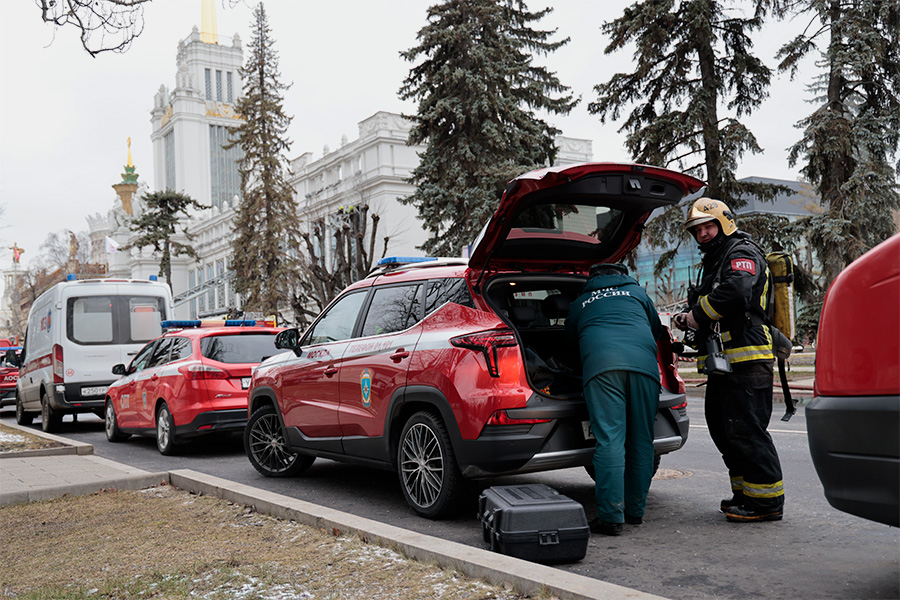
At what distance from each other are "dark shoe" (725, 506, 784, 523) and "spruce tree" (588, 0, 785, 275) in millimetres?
15050

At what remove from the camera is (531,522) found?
4.70m

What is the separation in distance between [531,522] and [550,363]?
1778 millimetres

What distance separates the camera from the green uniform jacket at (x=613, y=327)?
5477mm

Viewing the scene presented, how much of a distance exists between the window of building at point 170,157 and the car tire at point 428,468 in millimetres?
134048

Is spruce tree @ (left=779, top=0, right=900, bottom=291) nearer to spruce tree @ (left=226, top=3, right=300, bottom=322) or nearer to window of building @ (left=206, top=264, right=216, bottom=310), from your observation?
spruce tree @ (left=226, top=3, right=300, bottom=322)

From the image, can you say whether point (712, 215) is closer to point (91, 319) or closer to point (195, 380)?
point (195, 380)

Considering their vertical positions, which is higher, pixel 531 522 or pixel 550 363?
pixel 550 363

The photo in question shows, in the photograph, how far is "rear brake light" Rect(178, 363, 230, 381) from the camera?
1031cm

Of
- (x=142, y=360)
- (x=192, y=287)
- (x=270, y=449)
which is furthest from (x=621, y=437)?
(x=192, y=287)

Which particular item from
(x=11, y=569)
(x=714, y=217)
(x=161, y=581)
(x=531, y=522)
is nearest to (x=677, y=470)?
(x=714, y=217)

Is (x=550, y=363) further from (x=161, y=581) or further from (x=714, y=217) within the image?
(x=161, y=581)

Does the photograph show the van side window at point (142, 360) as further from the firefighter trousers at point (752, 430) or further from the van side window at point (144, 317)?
the firefighter trousers at point (752, 430)

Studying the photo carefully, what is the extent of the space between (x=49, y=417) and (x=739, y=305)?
13.1m

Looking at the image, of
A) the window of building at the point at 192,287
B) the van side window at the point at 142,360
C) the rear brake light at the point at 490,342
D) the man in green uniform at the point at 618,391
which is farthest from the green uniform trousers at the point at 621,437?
the window of building at the point at 192,287
